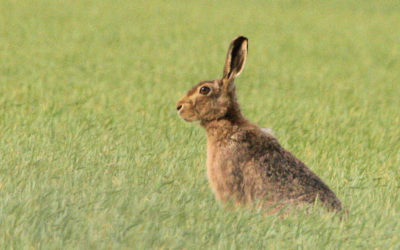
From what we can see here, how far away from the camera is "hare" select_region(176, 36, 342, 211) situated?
498 cm

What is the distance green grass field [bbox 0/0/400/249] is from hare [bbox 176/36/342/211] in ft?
0.60

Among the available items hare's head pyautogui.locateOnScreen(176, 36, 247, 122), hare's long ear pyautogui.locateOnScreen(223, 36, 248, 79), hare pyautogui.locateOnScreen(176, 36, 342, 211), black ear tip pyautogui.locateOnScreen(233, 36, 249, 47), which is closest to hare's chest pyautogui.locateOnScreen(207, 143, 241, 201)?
hare pyautogui.locateOnScreen(176, 36, 342, 211)

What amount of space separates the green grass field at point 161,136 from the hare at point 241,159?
0.18m

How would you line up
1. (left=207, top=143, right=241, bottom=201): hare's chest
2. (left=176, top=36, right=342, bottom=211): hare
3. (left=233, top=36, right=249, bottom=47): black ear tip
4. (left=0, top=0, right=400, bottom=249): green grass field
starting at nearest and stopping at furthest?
(left=0, top=0, right=400, bottom=249): green grass field, (left=176, top=36, right=342, bottom=211): hare, (left=207, top=143, right=241, bottom=201): hare's chest, (left=233, top=36, right=249, bottom=47): black ear tip

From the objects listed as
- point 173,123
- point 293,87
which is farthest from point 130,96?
point 293,87

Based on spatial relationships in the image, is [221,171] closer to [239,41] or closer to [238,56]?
[238,56]

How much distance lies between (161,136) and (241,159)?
7.24 ft

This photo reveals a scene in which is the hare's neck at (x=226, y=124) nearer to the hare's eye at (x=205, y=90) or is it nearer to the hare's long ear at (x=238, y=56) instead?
the hare's eye at (x=205, y=90)

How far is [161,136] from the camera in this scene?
287 inches

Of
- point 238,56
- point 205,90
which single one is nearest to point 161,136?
point 205,90

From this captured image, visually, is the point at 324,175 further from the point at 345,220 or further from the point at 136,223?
the point at 136,223

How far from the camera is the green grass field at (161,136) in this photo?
14.7 ft

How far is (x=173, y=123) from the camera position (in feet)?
26.2

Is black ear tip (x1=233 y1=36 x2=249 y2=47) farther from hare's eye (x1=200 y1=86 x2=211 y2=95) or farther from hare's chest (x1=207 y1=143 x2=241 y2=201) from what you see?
hare's chest (x1=207 y1=143 x2=241 y2=201)
